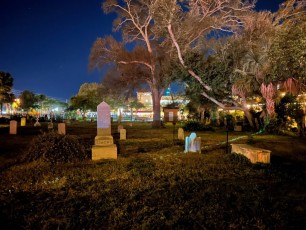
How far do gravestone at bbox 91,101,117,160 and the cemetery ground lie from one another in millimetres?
978

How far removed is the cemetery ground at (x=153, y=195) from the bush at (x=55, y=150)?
0.43 m

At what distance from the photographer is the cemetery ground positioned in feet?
12.8

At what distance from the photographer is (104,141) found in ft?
31.2

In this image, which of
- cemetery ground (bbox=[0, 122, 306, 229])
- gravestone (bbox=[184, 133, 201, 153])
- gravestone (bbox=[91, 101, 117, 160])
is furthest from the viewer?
gravestone (bbox=[184, 133, 201, 153])

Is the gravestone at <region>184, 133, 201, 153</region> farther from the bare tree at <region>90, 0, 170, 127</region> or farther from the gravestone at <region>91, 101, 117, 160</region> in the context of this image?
the bare tree at <region>90, 0, 170, 127</region>

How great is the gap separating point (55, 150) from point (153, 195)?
5.03m

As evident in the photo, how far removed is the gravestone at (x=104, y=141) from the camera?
9078mm

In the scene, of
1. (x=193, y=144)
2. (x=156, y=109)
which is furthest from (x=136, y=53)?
(x=193, y=144)

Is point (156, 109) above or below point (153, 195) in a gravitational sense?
above

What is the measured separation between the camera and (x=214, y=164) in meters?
7.86

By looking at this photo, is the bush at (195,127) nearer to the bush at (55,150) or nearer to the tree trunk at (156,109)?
the tree trunk at (156,109)

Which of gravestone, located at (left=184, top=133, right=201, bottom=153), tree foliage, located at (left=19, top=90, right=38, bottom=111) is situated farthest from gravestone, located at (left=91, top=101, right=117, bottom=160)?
tree foliage, located at (left=19, top=90, right=38, bottom=111)

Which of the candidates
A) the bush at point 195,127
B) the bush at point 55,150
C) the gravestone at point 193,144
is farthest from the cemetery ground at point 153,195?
the bush at point 195,127

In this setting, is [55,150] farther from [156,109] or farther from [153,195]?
[156,109]
